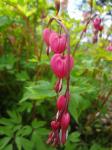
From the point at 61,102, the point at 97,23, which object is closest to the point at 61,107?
the point at 61,102

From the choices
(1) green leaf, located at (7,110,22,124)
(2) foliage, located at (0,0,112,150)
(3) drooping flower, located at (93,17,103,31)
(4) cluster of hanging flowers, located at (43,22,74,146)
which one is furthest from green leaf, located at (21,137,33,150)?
(3) drooping flower, located at (93,17,103,31)

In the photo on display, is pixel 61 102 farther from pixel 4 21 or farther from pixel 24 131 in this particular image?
pixel 4 21

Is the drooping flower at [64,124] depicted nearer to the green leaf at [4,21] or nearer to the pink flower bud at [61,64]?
the pink flower bud at [61,64]

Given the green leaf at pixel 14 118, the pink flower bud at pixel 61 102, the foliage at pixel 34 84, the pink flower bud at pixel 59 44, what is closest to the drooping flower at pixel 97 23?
the foliage at pixel 34 84

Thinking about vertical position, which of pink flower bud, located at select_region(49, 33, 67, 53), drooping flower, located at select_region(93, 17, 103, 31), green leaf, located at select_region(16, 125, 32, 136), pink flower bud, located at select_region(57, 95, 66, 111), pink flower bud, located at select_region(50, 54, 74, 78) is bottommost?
green leaf, located at select_region(16, 125, 32, 136)

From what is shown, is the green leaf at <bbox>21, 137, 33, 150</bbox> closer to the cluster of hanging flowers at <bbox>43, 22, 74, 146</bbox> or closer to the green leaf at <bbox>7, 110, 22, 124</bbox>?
the green leaf at <bbox>7, 110, 22, 124</bbox>

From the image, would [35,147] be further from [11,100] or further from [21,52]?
[21,52]

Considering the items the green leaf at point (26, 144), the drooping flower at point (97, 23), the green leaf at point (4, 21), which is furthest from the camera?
the drooping flower at point (97, 23)

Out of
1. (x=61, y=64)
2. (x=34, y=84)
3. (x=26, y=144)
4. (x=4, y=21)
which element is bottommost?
(x=26, y=144)

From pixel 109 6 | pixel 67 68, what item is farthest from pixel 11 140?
pixel 109 6

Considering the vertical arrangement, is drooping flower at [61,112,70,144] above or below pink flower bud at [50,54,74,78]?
below
